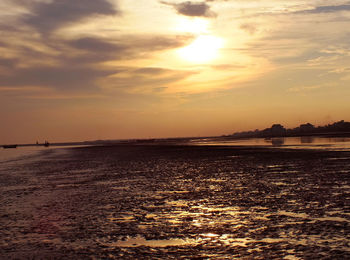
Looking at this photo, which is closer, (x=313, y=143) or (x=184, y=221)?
(x=184, y=221)

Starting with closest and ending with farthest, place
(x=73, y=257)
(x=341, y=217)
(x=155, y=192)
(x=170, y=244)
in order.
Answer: (x=73, y=257) < (x=170, y=244) < (x=341, y=217) < (x=155, y=192)

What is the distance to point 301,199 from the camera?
13.6 m

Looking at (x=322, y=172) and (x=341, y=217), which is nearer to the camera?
(x=341, y=217)

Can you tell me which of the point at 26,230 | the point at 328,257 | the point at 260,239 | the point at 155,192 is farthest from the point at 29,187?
the point at 328,257

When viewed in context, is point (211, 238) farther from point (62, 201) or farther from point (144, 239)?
point (62, 201)

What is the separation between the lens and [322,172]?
2212cm

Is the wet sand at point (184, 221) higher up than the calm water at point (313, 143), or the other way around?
the calm water at point (313, 143)

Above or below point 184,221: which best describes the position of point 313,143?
above

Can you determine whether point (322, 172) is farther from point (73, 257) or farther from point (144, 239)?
point (73, 257)

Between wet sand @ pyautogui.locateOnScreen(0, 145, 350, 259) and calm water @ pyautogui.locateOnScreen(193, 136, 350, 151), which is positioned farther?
calm water @ pyautogui.locateOnScreen(193, 136, 350, 151)

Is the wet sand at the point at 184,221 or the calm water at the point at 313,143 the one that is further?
the calm water at the point at 313,143

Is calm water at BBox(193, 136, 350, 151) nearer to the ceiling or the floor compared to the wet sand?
nearer to the ceiling

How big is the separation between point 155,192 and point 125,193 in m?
1.43

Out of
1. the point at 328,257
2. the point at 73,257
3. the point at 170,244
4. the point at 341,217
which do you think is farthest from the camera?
the point at 341,217
